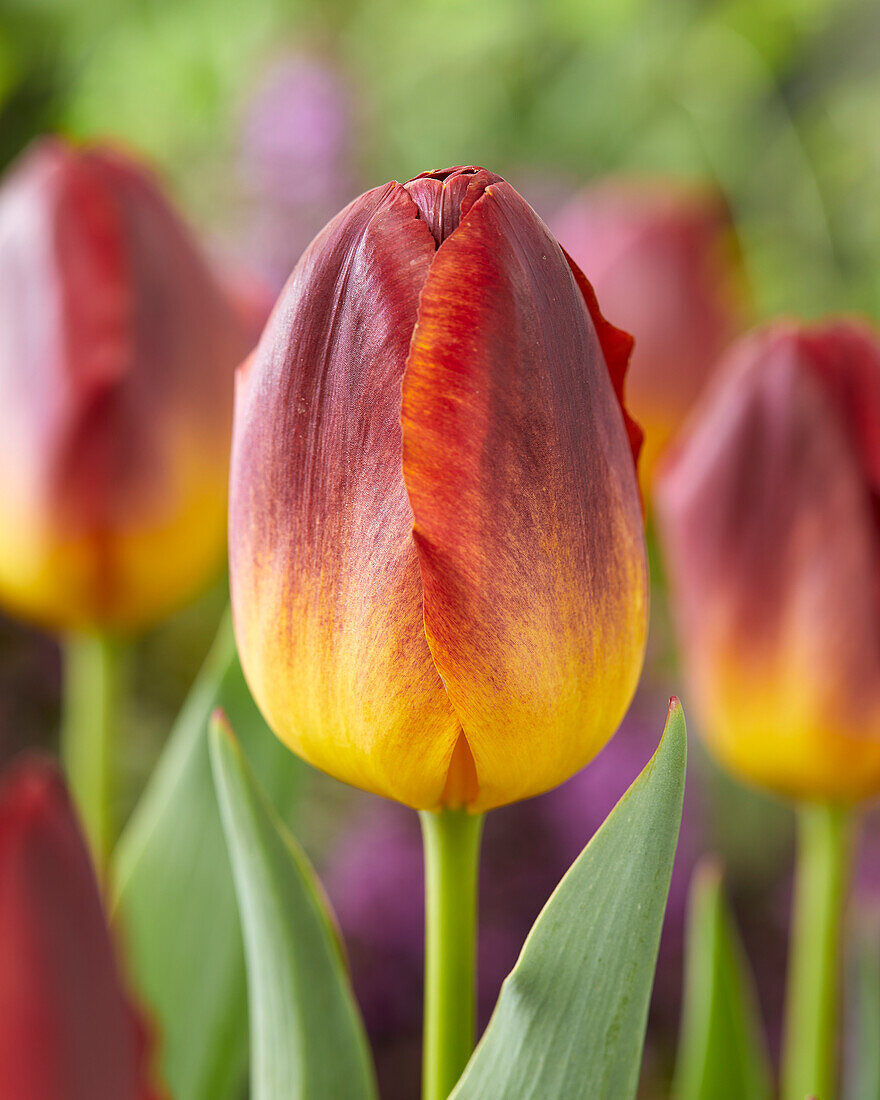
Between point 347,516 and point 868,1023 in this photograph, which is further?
point 868,1023

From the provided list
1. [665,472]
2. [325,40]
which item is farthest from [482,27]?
[665,472]

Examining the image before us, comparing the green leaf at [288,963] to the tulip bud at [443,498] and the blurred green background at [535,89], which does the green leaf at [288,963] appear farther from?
the blurred green background at [535,89]

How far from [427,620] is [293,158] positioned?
857mm

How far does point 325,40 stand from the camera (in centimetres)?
129

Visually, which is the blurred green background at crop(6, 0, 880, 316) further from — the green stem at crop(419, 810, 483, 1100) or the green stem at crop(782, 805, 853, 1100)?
the green stem at crop(419, 810, 483, 1100)

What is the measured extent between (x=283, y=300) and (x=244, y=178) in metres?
A: 0.93

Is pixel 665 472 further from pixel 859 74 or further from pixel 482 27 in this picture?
pixel 859 74

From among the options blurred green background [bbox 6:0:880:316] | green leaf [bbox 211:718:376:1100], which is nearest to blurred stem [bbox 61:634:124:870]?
green leaf [bbox 211:718:376:1100]

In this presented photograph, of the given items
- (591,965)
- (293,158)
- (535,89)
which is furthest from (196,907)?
(535,89)

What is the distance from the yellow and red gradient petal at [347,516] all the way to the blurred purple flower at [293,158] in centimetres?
74

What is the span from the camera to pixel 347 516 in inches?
6.2

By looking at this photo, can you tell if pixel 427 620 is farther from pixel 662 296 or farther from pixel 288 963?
pixel 662 296

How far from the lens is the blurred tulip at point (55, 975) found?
4.8 inches

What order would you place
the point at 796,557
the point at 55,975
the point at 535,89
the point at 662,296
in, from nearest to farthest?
1. the point at 55,975
2. the point at 796,557
3. the point at 662,296
4. the point at 535,89
